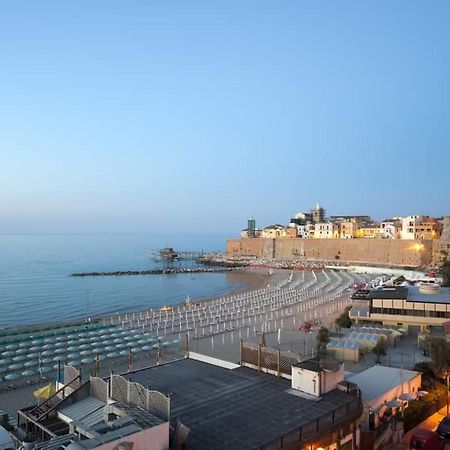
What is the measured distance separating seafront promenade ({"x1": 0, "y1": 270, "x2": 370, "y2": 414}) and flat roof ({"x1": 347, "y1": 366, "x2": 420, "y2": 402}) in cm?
561

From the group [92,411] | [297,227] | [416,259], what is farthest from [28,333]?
[297,227]

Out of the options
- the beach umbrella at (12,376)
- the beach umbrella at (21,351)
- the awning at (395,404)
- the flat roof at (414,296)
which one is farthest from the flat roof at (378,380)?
the beach umbrella at (21,351)

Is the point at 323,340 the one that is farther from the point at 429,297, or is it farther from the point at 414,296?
the point at 429,297

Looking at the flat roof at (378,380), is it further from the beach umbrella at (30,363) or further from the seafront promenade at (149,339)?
the beach umbrella at (30,363)

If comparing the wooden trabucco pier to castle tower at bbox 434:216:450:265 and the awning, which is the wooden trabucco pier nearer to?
castle tower at bbox 434:216:450:265

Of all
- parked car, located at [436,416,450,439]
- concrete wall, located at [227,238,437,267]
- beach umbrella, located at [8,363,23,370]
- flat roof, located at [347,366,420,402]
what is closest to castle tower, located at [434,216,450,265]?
concrete wall, located at [227,238,437,267]

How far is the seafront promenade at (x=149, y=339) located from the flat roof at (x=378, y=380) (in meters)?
5.61

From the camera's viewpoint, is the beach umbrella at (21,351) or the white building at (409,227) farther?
the white building at (409,227)

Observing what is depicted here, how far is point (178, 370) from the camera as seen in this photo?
34.3ft

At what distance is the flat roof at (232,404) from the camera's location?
692 centimetres

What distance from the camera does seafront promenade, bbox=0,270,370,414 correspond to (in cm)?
1833

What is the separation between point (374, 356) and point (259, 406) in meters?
10.7

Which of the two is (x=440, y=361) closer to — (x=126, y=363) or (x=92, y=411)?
(x=92, y=411)

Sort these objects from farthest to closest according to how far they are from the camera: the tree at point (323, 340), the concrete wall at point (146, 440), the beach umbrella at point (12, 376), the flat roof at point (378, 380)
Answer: the tree at point (323, 340) < the beach umbrella at point (12, 376) < the flat roof at point (378, 380) < the concrete wall at point (146, 440)
